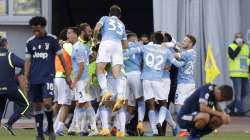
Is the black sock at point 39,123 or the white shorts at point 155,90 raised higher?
the white shorts at point 155,90

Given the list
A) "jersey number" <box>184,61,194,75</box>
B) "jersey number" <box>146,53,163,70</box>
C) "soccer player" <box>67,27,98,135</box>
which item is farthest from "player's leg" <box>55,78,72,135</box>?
"jersey number" <box>184,61,194,75</box>

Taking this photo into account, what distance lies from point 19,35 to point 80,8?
28.7 ft

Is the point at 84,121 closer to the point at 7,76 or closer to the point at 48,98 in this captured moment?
the point at 7,76

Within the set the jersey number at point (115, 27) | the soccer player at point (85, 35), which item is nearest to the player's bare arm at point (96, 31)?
the jersey number at point (115, 27)

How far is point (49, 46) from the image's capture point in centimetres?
1577

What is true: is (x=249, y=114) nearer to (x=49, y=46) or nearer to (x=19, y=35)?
(x=19, y=35)

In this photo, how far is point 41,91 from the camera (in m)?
15.7

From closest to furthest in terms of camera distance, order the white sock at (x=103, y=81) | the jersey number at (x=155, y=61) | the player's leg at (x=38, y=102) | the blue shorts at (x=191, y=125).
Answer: the blue shorts at (x=191, y=125)
the player's leg at (x=38, y=102)
the white sock at (x=103, y=81)
the jersey number at (x=155, y=61)

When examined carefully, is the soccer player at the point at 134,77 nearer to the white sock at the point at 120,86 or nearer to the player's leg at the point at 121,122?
the player's leg at the point at 121,122

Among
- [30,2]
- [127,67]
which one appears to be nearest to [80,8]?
[30,2]

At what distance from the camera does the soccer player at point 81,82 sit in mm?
18172

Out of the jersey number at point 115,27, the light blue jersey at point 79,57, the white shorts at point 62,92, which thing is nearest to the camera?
the jersey number at point 115,27

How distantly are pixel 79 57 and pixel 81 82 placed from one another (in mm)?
587

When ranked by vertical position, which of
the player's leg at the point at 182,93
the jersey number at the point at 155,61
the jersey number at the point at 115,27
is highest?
the jersey number at the point at 115,27
